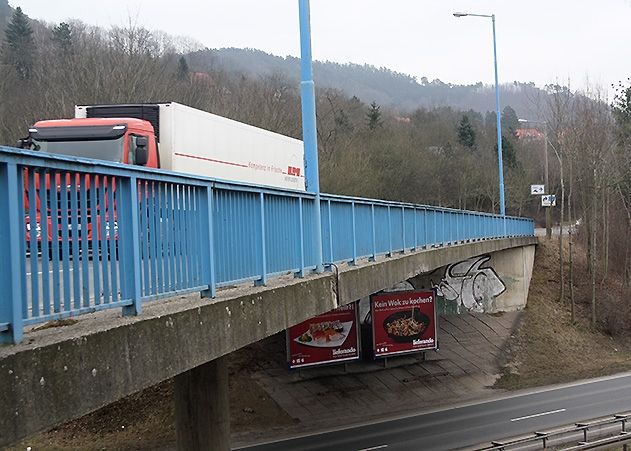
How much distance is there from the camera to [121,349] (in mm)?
4445

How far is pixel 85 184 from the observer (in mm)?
4301

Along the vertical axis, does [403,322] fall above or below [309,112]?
below

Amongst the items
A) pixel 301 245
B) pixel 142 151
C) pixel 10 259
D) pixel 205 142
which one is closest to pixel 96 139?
pixel 142 151

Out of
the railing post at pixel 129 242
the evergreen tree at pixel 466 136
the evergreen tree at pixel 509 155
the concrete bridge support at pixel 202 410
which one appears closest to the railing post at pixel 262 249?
the railing post at pixel 129 242

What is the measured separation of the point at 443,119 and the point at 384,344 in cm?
4890

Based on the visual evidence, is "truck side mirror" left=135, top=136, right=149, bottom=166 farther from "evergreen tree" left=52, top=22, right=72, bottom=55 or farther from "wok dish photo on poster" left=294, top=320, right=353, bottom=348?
"evergreen tree" left=52, top=22, right=72, bottom=55

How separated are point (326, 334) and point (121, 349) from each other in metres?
20.4

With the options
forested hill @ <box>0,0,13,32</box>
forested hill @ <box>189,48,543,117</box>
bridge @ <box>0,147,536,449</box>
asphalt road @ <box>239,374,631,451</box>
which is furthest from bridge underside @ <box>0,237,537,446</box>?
forested hill @ <box>0,0,13,32</box>

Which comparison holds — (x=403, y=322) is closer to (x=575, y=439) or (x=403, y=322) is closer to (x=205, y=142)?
(x=575, y=439)

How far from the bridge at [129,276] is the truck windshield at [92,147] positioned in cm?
598

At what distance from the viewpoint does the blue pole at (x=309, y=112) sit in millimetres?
9594

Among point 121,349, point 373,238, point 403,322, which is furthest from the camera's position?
point 403,322

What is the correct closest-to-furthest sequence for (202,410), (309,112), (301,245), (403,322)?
(301,245) < (309,112) < (202,410) < (403,322)

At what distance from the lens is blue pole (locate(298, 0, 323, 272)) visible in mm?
9594
